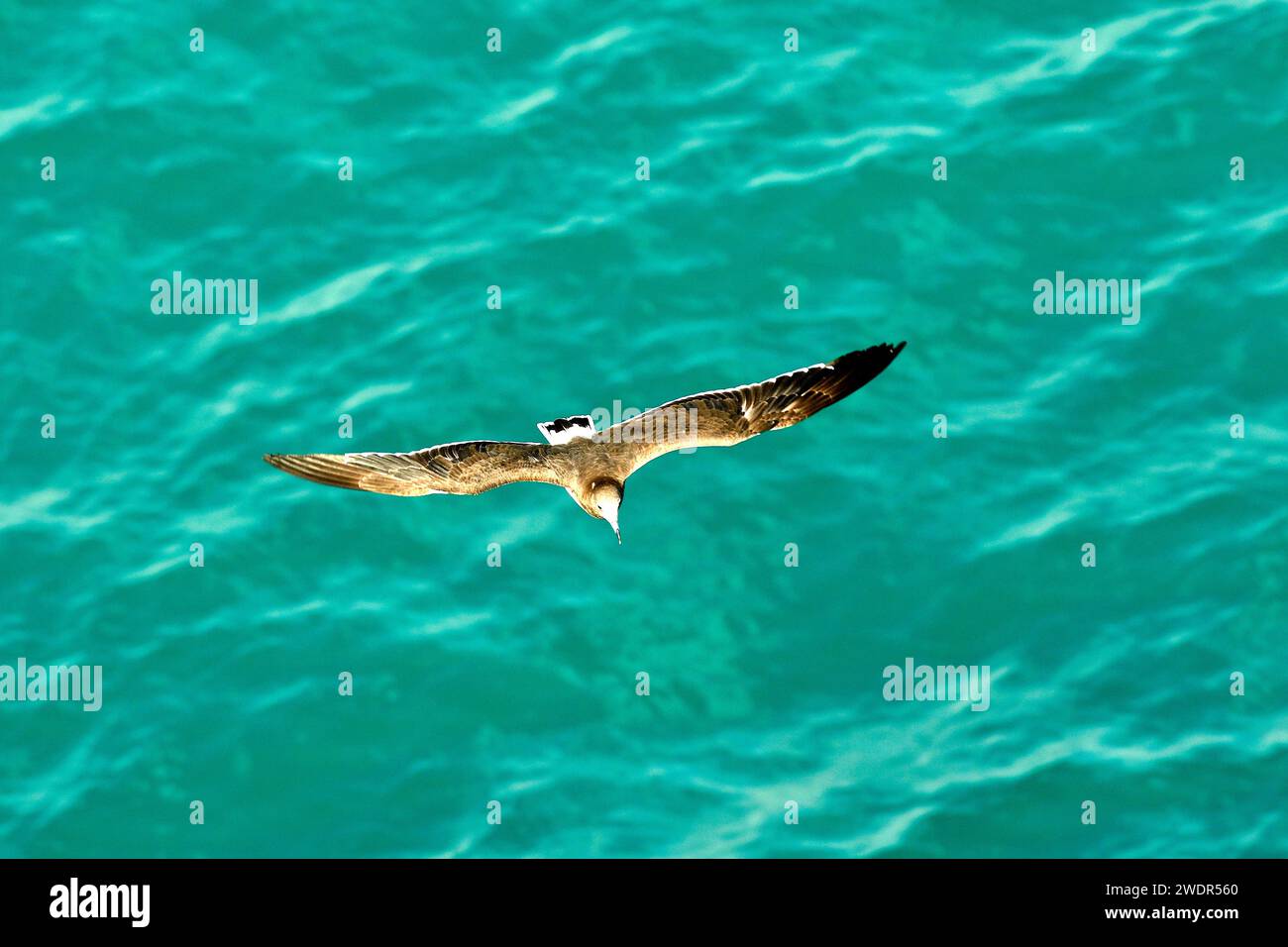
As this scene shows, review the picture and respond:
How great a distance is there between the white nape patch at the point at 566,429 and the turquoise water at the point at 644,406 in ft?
11.6

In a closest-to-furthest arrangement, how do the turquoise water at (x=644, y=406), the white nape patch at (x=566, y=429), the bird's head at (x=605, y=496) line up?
the bird's head at (x=605, y=496), the white nape patch at (x=566, y=429), the turquoise water at (x=644, y=406)

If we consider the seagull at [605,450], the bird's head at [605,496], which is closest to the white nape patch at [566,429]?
the seagull at [605,450]

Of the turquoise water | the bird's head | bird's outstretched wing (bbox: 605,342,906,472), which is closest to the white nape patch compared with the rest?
bird's outstretched wing (bbox: 605,342,906,472)

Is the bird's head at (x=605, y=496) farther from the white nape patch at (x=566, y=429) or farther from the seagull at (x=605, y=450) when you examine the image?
the white nape patch at (x=566, y=429)

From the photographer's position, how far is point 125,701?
90.5 ft

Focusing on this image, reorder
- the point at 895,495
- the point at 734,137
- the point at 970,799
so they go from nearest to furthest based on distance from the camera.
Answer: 1. the point at 970,799
2. the point at 895,495
3. the point at 734,137

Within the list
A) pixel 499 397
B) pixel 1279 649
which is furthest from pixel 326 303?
pixel 1279 649

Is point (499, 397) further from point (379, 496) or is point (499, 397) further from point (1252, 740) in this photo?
point (1252, 740)

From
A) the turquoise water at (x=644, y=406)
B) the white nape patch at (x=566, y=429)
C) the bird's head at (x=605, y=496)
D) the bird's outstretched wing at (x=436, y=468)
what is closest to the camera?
the bird's outstretched wing at (x=436, y=468)

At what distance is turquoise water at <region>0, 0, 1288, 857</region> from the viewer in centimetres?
2703

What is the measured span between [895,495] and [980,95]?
591 cm

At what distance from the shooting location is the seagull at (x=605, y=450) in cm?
2394

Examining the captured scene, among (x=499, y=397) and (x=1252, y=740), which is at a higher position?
(x=499, y=397)

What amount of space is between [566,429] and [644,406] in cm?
411
